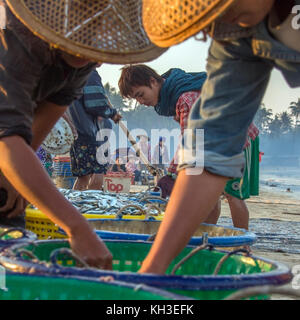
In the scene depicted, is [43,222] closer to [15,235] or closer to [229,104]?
[15,235]

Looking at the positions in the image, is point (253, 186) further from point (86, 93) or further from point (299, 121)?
point (299, 121)

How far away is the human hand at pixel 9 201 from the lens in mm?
1879

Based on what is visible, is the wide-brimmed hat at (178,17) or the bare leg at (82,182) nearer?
the wide-brimmed hat at (178,17)

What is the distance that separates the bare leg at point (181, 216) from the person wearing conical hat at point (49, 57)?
7.8 inches

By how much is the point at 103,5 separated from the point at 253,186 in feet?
8.57

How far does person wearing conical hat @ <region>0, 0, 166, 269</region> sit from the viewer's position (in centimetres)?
142

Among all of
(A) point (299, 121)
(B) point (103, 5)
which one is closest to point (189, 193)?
(B) point (103, 5)

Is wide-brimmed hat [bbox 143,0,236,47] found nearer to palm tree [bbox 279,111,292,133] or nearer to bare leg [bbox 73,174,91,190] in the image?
bare leg [bbox 73,174,91,190]

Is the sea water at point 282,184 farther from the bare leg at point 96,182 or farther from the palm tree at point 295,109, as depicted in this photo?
the palm tree at point 295,109

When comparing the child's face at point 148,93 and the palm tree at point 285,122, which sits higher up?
the palm tree at point 285,122

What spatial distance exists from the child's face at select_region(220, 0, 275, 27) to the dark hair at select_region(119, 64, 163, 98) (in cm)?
253

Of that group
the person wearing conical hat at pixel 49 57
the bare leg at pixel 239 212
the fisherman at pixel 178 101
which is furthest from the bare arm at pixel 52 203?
the bare leg at pixel 239 212

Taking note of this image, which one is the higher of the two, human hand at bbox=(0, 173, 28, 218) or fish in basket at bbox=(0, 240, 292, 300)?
human hand at bbox=(0, 173, 28, 218)

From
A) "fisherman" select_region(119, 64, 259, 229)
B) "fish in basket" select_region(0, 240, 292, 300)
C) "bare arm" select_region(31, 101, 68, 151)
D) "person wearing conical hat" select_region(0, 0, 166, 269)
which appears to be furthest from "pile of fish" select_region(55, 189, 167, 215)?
"person wearing conical hat" select_region(0, 0, 166, 269)
